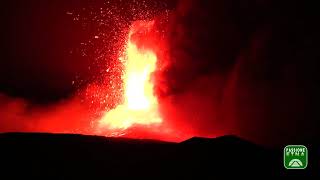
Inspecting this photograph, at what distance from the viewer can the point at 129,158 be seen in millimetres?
24859

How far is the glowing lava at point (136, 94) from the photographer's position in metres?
41.2

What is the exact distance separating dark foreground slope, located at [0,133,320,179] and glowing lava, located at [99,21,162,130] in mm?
13923

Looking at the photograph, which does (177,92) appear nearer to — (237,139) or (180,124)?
(180,124)

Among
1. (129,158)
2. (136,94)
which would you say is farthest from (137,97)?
(129,158)

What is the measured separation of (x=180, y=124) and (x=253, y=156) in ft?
55.8

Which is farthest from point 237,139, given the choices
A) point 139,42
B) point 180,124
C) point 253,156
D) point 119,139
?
point 139,42

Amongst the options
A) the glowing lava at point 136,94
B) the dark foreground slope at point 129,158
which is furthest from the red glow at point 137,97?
the dark foreground slope at point 129,158

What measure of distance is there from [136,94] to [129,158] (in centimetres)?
1789

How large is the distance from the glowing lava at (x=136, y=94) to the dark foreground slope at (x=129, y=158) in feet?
45.7

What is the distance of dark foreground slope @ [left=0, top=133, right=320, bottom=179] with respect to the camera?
76.1 ft

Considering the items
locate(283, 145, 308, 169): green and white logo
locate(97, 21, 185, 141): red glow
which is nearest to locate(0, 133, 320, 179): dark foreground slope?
locate(283, 145, 308, 169): green and white logo

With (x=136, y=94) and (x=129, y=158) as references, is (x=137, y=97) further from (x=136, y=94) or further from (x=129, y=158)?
(x=129, y=158)

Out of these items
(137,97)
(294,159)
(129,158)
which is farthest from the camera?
(137,97)

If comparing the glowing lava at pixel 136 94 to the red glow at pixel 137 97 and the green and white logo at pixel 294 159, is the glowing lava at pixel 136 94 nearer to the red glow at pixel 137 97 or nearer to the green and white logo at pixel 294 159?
the red glow at pixel 137 97
